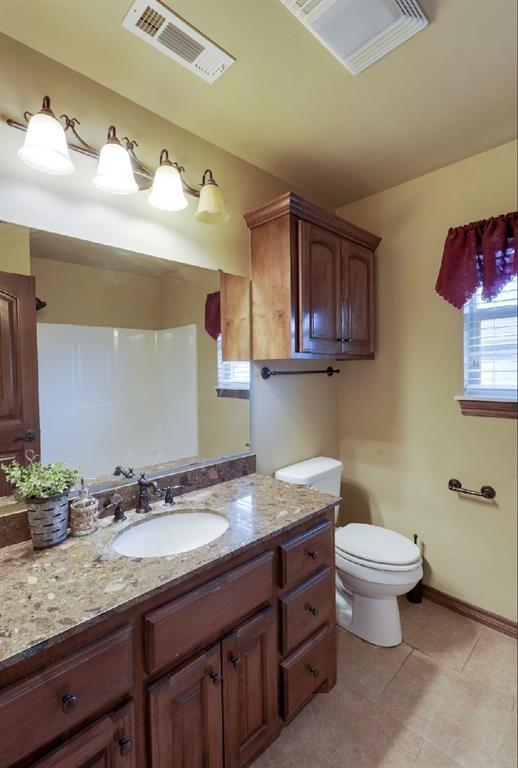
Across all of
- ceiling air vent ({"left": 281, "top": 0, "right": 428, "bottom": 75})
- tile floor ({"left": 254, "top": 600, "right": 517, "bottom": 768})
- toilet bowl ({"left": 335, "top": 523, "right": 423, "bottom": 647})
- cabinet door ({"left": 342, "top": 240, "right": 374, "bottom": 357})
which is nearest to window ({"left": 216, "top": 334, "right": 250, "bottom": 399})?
cabinet door ({"left": 342, "top": 240, "right": 374, "bottom": 357})

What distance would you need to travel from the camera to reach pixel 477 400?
1.84 m

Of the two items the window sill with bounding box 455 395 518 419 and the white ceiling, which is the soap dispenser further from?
the window sill with bounding box 455 395 518 419

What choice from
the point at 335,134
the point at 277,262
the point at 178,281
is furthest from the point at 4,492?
the point at 335,134

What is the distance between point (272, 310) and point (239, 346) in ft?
0.80

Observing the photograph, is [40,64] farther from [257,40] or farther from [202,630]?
[202,630]

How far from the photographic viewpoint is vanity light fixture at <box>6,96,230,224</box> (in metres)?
1.11

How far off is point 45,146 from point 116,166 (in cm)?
22

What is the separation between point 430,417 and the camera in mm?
2053

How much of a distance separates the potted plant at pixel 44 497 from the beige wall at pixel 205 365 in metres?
0.64

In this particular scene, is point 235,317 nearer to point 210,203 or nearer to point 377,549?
point 210,203

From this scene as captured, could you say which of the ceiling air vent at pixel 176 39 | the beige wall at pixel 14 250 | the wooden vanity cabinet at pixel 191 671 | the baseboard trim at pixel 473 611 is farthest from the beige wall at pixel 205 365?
the baseboard trim at pixel 473 611

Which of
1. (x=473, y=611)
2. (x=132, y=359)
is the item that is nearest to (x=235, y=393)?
(x=132, y=359)

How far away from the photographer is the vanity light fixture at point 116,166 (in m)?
1.11

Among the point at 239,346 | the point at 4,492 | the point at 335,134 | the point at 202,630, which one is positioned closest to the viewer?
the point at 202,630
